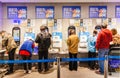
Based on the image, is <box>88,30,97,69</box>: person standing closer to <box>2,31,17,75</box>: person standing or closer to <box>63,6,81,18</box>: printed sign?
<box>63,6,81,18</box>: printed sign

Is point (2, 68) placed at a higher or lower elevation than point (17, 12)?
lower

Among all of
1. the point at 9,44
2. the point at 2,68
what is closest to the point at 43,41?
the point at 9,44

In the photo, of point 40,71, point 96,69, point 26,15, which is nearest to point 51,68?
point 40,71

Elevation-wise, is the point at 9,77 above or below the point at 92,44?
below

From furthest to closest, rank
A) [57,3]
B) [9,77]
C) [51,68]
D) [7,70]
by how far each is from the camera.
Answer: [57,3], [51,68], [7,70], [9,77]

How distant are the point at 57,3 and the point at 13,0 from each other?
1.79 metres

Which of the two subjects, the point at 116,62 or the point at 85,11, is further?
the point at 85,11

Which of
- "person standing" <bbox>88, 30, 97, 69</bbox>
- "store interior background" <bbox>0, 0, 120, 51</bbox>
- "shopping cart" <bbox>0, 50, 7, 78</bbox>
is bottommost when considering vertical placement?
"shopping cart" <bbox>0, 50, 7, 78</bbox>

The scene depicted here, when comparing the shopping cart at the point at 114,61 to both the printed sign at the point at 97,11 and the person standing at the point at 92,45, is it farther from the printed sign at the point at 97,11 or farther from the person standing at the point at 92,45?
the printed sign at the point at 97,11

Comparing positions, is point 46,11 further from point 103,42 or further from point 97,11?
point 103,42

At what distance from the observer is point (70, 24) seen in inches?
423

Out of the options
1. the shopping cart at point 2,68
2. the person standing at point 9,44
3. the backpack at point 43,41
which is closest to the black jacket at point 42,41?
the backpack at point 43,41

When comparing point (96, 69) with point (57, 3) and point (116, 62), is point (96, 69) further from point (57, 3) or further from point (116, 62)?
point (57, 3)

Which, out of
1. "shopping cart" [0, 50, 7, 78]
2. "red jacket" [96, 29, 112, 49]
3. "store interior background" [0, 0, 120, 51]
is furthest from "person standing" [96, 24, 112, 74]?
"shopping cart" [0, 50, 7, 78]
